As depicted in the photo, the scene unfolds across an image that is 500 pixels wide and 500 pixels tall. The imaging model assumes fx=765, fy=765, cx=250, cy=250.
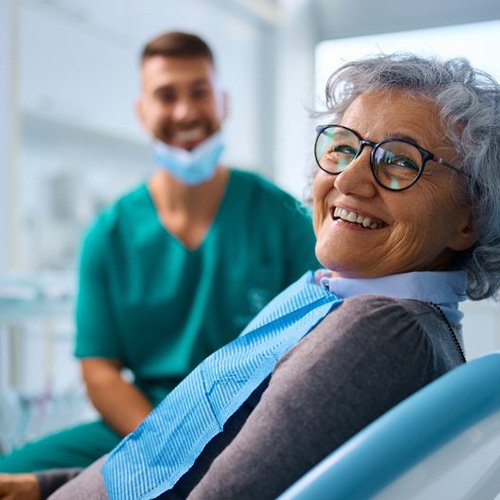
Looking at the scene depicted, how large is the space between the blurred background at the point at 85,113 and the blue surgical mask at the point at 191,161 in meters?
0.30

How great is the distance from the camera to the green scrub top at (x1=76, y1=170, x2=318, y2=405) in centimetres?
179

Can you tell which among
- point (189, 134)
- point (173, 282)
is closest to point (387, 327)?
point (173, 282)

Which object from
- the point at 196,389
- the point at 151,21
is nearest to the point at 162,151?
the point at 196,389

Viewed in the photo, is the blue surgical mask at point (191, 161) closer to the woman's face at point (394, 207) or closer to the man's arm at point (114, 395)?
the man's arm at point (114, 395)

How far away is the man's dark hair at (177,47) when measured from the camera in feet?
6.32

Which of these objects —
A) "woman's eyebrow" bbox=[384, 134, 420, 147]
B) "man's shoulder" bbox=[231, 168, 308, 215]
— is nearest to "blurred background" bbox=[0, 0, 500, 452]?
"man's shoulder" bbox=[231, 168, 308, 215]

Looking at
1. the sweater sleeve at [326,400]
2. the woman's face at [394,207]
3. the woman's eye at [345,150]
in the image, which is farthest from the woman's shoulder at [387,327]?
the woman's eye at [345,150]

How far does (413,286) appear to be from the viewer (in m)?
0.98

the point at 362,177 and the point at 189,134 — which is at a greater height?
the point at 189,134

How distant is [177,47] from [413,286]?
1165mm

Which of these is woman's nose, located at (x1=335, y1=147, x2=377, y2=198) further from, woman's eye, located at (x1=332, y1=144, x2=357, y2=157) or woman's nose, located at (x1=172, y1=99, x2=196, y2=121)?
woman's nose, located at (x1=172, y1=99, x2=196, y2=121)

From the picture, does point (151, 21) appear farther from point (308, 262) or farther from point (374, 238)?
point (374, 238)

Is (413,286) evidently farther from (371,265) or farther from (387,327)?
(387,327)

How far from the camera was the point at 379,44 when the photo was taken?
45.2 inches
